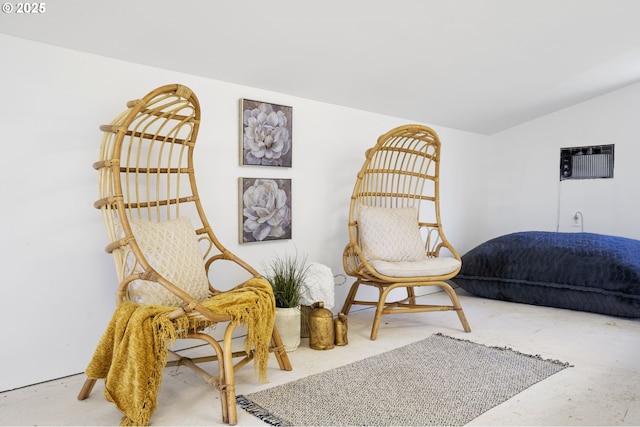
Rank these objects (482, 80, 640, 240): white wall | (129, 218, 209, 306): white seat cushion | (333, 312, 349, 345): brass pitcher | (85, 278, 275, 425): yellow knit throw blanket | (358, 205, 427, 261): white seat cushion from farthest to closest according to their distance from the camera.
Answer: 1. (482, 80, 640, 240): white wall
2. (358, 205, 427, 261): white seat cushion
3. (333, 312, 349, 345): brass pitcher
4. (129, 218, 209, 306): white seat cushion
5. (85, 278, 275, 425): yellow knit throw blanket

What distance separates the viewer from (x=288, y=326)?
2713 mm

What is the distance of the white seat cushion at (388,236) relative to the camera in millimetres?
3309

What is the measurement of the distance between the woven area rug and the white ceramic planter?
1.27 ft

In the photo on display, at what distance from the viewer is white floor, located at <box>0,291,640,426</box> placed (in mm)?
1914

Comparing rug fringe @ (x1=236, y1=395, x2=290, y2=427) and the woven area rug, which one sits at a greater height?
the woven area rug

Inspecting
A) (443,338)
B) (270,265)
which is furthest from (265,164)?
(443,338)

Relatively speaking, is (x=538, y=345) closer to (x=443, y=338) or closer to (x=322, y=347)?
(x=443, y=338)

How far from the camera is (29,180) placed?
2.23m

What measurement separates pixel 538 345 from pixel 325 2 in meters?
2.24

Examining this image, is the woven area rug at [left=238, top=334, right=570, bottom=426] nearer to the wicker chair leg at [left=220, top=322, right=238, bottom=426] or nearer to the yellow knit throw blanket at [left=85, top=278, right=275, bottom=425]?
the wicker chair leg at [left=220, top=322, right=238, bottom=426]

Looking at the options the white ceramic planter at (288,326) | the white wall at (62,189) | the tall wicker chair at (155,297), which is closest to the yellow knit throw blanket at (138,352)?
the tall wicker chair at (155,297)

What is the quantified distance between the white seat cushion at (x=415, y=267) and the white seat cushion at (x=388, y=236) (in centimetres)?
17

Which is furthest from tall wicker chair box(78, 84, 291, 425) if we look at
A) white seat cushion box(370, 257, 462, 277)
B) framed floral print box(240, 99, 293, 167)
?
white seat cushion box(370, 257, 462, 277)

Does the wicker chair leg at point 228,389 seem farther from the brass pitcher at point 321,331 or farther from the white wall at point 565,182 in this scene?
the white wall at point 565,182
